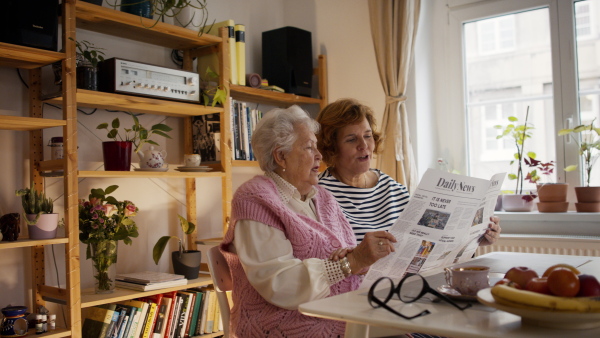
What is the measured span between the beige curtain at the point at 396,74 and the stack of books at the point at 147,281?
1.31 m

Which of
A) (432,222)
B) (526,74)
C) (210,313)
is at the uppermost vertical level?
(526,74)

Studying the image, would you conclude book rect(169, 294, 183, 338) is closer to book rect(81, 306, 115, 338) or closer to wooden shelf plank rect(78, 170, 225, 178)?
book rect(81, 306, 115, 338)

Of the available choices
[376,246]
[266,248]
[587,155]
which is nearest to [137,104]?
[266,248]

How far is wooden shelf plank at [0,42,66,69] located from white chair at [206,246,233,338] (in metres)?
1.08

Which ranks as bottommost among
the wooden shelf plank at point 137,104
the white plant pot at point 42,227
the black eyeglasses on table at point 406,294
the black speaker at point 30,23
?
the black eyeglasses on table at point 406,294

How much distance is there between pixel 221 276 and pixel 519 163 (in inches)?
85.1

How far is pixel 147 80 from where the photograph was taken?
2525 mm

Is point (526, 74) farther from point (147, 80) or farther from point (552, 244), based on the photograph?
point (147, 80)

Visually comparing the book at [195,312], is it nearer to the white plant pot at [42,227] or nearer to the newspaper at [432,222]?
the white plant pot at [42,227]

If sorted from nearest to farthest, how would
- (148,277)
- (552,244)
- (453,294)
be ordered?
(453,294)
(148,277)
(552,244)

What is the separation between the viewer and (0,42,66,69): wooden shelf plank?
2.09 meters

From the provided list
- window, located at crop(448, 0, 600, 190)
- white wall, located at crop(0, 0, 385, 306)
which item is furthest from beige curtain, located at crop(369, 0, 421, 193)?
window, located at crop(448, 0, 600, 190)

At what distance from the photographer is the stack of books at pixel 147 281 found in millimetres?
2500

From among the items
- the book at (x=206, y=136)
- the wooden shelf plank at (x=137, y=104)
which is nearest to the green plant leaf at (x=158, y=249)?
the book at (x=206, y=136)
